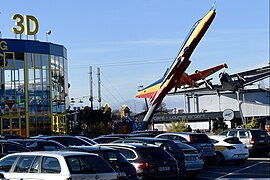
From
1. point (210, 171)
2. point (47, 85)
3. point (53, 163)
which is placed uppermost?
point (47, 85)

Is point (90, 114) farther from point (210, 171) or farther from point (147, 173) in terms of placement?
point (147, 173)

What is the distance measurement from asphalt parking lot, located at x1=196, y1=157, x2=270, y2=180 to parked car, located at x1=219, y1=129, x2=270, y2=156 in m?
2.33

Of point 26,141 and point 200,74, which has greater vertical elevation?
point 200,74

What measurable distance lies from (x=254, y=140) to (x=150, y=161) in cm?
1622

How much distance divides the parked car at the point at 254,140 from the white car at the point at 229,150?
3.77 m

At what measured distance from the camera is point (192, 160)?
65.9ft

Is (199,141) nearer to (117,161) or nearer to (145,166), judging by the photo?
(145,166)

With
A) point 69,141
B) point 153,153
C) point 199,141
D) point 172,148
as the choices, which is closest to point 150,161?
point 153,153

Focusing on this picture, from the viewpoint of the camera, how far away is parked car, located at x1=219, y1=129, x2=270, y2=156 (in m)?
30.8

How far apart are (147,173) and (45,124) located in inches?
1367

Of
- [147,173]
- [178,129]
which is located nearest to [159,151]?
[147,173]

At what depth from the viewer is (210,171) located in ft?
77.4

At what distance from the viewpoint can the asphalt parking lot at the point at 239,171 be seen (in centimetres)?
2112

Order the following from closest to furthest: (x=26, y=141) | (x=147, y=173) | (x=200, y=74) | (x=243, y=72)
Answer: (x=147, y=173), (x=26, y=141), (x=200, y=74), (x=243, y=72)
